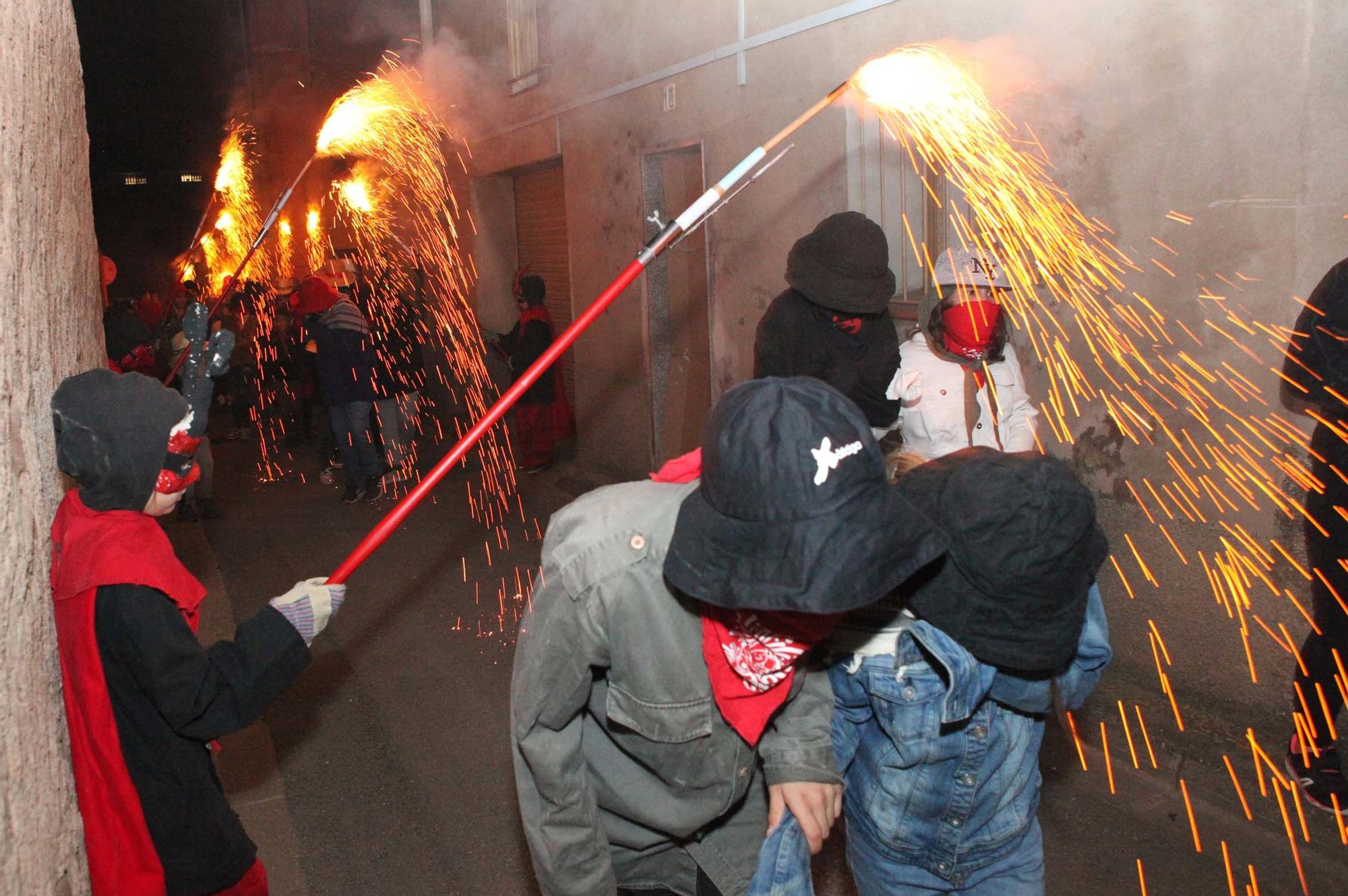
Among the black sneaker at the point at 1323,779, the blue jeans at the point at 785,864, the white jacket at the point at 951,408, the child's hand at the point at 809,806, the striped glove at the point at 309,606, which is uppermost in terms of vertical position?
the white jacket at the point at 951,408

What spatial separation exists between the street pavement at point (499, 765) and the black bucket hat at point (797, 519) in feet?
7.65

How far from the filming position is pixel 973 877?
7.96ft

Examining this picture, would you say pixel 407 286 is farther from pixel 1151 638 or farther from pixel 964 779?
pixel 964 779

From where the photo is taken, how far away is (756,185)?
7277 mm

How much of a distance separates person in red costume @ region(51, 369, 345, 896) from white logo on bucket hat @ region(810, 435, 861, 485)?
152 centimetres

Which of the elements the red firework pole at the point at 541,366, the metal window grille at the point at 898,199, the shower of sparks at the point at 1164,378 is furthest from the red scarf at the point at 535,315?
the red firework pole at the point at 541,366

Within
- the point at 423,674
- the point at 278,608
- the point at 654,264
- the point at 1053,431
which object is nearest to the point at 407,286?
the point at 654,264

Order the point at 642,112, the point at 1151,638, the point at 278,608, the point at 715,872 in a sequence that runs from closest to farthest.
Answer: the point at 715,872 < the point at 278,608 < the point at 1151,638 < the point at 642,112

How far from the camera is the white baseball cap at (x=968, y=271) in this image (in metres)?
4.25

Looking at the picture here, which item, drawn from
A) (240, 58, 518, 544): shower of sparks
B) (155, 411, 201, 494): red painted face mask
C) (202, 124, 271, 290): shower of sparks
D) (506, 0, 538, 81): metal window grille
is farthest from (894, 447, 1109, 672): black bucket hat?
(202, 124, 271, 290): shower of sparks

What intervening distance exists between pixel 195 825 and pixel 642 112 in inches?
291

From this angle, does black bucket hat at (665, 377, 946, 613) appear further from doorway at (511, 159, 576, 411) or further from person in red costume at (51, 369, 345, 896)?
doorway at (511, 159, 576, 411)

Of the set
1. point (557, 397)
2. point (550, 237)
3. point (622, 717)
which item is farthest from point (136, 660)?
point (550, 237)

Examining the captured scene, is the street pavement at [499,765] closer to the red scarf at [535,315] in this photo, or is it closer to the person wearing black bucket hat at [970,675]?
the person wearing black bucket hat at [970,675]
